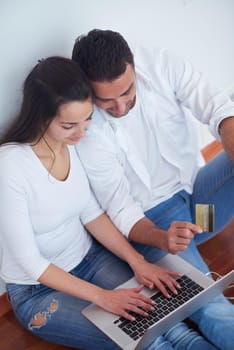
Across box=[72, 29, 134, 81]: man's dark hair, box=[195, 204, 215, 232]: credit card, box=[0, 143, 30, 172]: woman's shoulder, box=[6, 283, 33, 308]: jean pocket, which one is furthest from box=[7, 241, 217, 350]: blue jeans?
box=[72, 29, 134, 81]: man's dark hair

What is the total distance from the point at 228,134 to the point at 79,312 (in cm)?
64

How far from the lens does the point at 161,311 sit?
4.53 ft

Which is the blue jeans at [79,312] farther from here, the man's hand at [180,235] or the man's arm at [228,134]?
the man's arm at [228,134]

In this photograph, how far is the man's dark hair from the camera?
136 cm

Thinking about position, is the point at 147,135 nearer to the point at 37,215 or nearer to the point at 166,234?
the point at 166,234

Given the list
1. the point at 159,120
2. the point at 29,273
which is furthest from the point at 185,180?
the point at 29,273

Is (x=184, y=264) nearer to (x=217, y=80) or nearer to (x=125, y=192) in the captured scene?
(x=125, y=192)

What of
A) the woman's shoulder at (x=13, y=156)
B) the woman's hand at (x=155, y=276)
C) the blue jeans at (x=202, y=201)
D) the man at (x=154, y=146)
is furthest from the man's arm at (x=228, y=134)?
the woman's shoulder at (x=13, y=156)

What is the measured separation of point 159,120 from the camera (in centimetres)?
163

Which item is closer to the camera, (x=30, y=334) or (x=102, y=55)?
(x=102, y=55)

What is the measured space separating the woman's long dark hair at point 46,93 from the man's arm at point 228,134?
1.36ft

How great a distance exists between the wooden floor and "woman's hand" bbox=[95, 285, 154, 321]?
326mm

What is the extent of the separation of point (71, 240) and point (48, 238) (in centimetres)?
9

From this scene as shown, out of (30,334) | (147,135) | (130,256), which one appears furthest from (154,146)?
(30,334)
